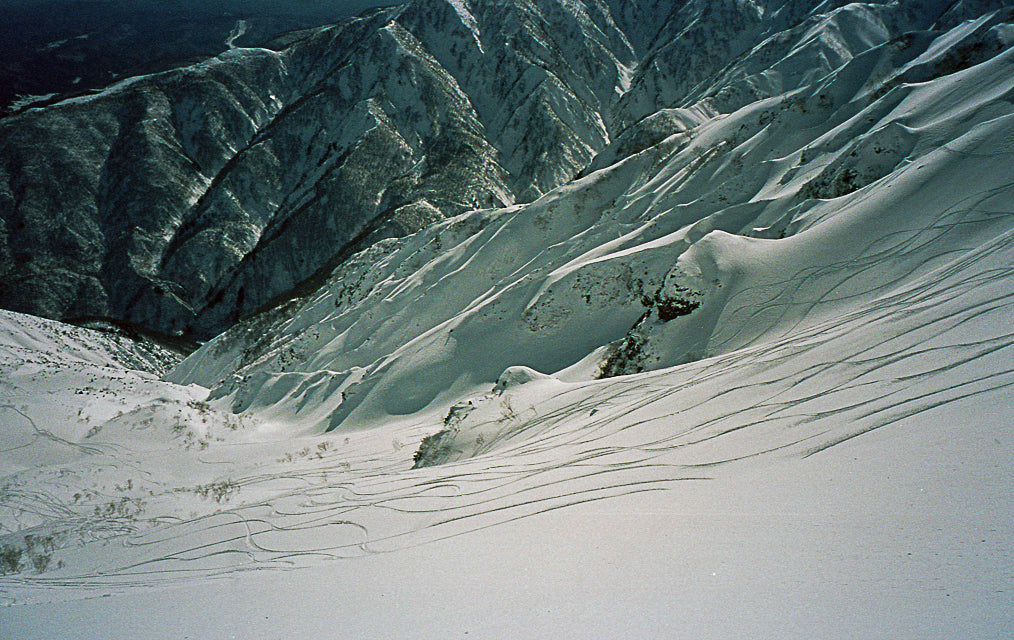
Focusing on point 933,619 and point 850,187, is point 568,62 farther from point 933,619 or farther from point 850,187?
point 933,619

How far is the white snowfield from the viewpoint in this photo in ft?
7.27

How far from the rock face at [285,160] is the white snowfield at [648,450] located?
1462 inches

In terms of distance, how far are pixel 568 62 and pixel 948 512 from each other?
249 feet

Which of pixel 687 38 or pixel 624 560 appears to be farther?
pixel 687 38

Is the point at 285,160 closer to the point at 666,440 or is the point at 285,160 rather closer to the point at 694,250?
the point at 694,250

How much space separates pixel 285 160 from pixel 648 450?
69.6 metres

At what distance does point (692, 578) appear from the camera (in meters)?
2.27

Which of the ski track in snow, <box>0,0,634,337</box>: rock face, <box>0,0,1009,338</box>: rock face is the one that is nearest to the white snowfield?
the ski track in snow

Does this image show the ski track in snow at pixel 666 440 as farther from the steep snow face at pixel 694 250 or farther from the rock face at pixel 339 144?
the rock face at pixel 339 144

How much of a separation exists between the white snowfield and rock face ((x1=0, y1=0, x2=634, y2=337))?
122 feet

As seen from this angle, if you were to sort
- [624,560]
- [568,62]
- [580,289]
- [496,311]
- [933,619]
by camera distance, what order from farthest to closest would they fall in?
1. [568,62]
2. [496,311]
3. [580,289]
4. [624,560]
5. [933,619]

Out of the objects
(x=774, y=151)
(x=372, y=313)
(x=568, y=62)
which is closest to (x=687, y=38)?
(x=568, y=62)

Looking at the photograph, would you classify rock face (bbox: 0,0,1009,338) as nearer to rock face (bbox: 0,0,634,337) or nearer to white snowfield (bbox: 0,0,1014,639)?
rock face (bbox: 0,0,634,337)

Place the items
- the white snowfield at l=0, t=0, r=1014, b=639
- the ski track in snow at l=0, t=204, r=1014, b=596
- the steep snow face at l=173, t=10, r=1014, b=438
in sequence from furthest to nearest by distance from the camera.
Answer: the steep snow face at l=173, t=10, r=1014, b=438
the ski track in snow at l=0, t=204, r=1014, b=596
the white snowfield at l=0, t=0, r=1014, b=639
